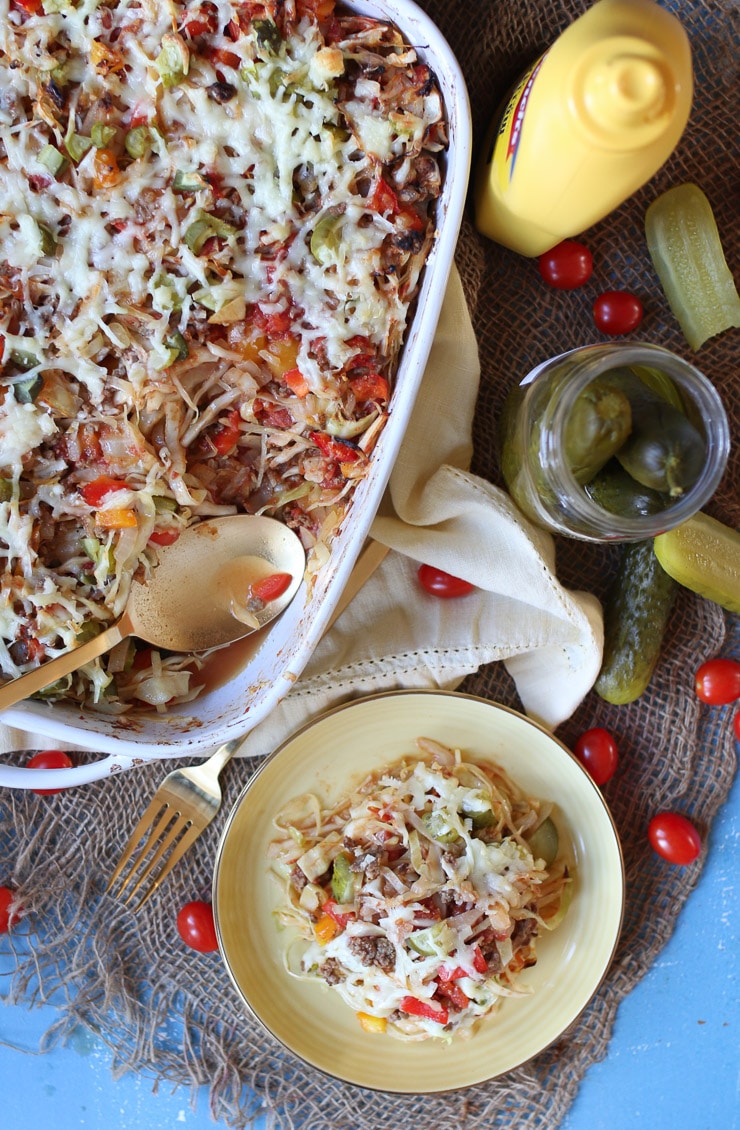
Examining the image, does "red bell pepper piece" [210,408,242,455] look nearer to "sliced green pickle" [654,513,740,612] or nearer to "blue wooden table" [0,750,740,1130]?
"sliced green pickle" [654,513,740,612]

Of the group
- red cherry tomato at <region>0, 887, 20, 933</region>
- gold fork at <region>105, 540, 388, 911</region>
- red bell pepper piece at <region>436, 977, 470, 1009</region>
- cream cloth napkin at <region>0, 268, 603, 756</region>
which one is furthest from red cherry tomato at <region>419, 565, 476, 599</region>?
red cherry tomato at <region>0, 887, 20, 933</region>

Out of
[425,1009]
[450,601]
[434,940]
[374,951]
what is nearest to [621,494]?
[450,601]

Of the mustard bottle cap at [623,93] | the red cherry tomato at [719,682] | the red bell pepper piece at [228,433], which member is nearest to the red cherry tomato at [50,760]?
the red bell pepper piece at [228,433]

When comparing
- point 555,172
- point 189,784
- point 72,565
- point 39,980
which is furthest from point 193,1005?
point 555,172

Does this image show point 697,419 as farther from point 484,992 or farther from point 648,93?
point 484,992

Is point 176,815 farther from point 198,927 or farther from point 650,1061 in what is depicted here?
point 650,1061
